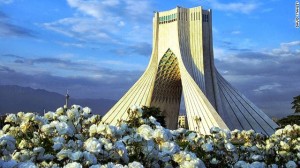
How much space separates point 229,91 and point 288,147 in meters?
33.6

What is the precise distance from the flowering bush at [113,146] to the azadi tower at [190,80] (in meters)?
27.3

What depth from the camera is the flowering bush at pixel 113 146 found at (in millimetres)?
3754

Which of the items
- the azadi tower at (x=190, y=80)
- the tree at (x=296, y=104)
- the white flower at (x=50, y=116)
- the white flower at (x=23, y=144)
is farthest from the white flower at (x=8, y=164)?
the azadi tower at (x=190, y=80)

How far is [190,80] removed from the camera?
3734 centimetres

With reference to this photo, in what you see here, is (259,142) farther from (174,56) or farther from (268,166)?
(174,56)

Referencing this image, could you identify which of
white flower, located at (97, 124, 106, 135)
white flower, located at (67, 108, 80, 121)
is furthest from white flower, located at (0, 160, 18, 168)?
white flower, located at (67, 108, 80, 121)

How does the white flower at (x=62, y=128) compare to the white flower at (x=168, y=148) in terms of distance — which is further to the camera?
the white flower at (x=62, y=128)

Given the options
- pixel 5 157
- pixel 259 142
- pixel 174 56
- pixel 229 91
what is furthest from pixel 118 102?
pixel 5 157

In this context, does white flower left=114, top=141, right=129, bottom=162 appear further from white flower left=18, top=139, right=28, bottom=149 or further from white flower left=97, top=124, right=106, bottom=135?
white flower left=18, top=139, right=28, bottom=149

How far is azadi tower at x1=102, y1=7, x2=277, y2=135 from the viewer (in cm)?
3547

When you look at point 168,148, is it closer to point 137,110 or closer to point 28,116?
point 137,110

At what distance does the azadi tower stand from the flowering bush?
2726 centimetres

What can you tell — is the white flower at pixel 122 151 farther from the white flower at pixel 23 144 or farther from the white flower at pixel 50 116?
the white flower at pixel 50 116

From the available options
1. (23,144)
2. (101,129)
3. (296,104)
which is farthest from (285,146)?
(296,104)
